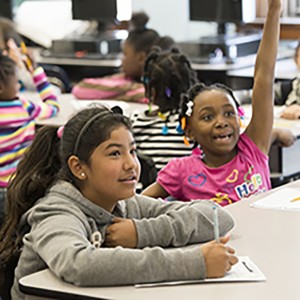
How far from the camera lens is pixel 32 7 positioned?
24.6 ft

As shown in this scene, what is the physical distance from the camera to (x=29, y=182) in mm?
2340

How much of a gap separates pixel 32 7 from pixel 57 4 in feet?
0.80

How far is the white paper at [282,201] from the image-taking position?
2.44 metres

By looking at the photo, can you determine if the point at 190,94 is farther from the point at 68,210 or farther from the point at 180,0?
the point at 180,0

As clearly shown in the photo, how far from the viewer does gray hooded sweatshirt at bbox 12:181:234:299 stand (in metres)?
1.87

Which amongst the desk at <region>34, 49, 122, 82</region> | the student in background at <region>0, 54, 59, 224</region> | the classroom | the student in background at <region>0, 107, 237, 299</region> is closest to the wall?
the desk at <region>34, 49, 122, 82</region>

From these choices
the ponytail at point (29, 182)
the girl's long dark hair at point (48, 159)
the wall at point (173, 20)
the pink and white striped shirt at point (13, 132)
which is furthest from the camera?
the wall at point (173, 20)

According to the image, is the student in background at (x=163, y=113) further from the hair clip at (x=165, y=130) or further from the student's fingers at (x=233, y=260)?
the student's fingers at (x=233, y=260)

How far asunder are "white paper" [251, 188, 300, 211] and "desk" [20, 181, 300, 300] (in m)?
0.21

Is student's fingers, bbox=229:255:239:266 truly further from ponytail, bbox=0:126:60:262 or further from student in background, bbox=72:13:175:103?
student in background, bbox=72:13:175:103

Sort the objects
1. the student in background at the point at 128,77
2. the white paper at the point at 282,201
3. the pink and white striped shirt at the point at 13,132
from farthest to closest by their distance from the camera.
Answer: the student in background at the point at 128,77, the pink and white striped shirt at the point at 13,132, the white paper at the point at 282,201

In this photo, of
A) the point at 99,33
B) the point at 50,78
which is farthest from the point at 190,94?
the point at 99,33

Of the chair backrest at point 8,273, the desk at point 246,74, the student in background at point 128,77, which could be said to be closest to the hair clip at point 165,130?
the student in background at point 128,77

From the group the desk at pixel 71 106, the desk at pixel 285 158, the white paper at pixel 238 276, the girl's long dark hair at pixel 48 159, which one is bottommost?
the desk at pixel 285 158
